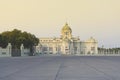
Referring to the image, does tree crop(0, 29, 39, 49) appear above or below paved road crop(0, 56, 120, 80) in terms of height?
above

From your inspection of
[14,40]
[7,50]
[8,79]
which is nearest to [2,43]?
[14,40]

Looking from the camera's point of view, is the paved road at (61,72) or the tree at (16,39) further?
the tree at (16,39)

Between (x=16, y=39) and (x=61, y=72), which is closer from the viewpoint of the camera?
(x=61, y=72)

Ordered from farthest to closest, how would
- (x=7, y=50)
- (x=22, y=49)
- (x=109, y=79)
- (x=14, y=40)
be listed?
(x=14, y=40) < (x=22, y=49) < (x=7, y=50) < (x=109, y=79)

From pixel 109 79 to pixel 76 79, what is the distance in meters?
1.44

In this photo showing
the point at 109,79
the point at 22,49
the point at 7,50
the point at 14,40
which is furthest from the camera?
the point at 14,40

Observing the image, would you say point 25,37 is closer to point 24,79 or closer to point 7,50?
point 7,50

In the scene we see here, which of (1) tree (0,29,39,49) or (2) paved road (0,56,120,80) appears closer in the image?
(2) paved road (0,56,120,80)

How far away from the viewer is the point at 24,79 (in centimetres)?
1820

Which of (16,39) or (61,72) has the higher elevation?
(16,39)

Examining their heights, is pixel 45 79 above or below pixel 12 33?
below

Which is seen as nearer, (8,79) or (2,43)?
(8,79)

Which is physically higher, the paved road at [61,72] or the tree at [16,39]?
the tree at [16,39]

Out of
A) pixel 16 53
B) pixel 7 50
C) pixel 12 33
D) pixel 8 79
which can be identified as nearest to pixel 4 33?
pixel 12 33
